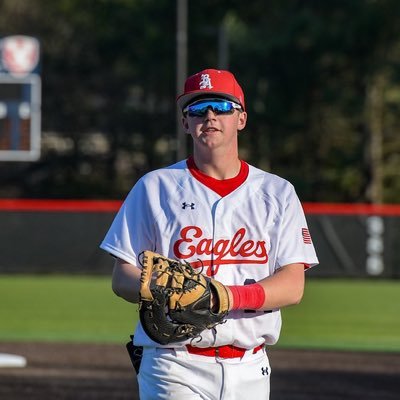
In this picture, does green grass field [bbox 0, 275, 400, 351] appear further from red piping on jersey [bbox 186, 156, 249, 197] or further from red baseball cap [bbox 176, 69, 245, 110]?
red baseball cap [bbox 176, 69, 245, 110]

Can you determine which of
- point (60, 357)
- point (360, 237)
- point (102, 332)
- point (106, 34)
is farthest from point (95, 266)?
point (106, 34)

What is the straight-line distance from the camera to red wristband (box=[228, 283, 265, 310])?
3.95 metres

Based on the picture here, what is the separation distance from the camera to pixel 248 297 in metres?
3.96

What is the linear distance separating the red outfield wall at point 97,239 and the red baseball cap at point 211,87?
16450 mm

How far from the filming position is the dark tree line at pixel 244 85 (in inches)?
1478

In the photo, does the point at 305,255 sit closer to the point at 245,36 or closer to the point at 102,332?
the point at 102,332

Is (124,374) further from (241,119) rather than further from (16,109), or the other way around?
(16,109)

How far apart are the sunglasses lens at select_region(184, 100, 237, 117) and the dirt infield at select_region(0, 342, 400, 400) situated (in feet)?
17.0

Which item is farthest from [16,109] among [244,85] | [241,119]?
[244,85]

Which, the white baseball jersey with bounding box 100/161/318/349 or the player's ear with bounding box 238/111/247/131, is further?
the player's ear with bounding box 238/111/247/131

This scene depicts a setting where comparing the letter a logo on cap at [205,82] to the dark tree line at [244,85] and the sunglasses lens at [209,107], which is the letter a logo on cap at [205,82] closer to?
the sunglasses lens at [209,107]

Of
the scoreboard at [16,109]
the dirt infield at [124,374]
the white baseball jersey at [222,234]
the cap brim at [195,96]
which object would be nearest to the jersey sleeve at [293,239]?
the white baseball jersey at [222,234]

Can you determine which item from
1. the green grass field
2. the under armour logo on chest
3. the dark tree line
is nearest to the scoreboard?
the green grass field

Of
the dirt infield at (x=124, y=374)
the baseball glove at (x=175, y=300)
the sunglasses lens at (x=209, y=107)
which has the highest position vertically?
the sunglasses lens at (x=209, y=107)
